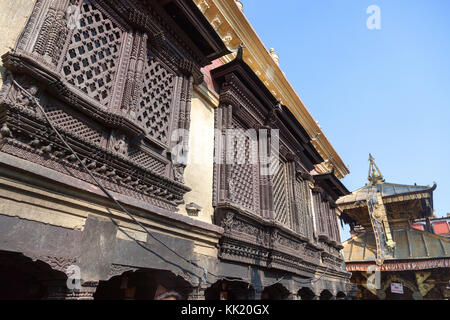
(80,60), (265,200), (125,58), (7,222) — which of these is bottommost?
(7,222)

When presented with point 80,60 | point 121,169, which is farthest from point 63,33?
→ point 121,169

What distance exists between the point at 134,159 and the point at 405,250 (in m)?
16.1

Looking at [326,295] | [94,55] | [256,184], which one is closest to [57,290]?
[94,55]

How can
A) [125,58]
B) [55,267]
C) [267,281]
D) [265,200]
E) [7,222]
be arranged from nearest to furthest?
[7,222] < [55,267] < [125,58] < [267,281] < [265,200]

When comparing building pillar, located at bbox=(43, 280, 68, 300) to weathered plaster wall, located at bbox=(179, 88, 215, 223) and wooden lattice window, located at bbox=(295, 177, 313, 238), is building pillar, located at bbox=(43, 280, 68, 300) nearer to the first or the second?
weathered plaster wall, located at bbox=(179, 88, 215, 223)

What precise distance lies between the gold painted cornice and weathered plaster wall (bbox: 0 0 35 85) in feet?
13.9

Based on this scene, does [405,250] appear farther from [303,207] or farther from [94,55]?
[94,55]

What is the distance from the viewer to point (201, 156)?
4852 mm

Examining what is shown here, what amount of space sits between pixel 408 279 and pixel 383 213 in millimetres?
3759

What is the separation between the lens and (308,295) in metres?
7.95

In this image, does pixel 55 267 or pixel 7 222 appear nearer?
pixel 7 222

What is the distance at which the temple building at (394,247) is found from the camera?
1318cm

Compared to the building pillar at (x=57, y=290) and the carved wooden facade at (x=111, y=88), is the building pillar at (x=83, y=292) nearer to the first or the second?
the building pillar at (x=57, y=290)

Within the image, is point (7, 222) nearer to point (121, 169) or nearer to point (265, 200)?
point (121, 169)
